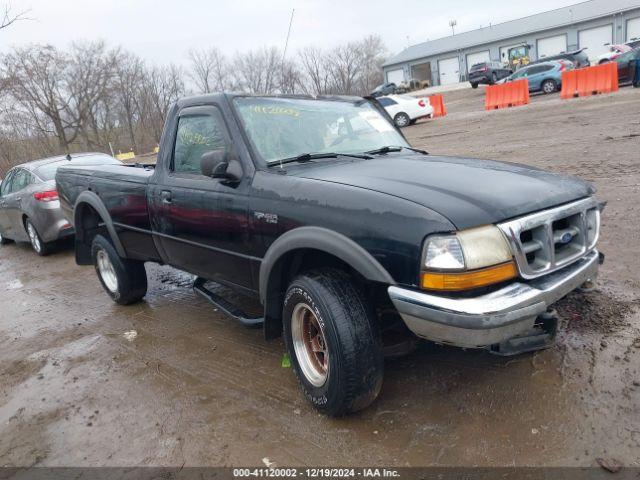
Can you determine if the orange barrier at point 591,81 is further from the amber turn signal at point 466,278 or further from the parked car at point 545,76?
the amber turn signal at point 466,278

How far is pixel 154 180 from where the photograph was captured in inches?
162

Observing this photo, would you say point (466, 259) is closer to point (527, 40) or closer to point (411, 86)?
point (411, 86)

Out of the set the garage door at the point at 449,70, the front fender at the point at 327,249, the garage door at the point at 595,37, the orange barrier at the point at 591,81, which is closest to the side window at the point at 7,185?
the front fender at the point at 327,249

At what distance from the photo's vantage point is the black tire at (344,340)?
2.58 m

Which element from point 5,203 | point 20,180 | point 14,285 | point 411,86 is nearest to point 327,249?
point 14,285

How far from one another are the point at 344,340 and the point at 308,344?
0.56 metres

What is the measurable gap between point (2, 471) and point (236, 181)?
2.20 m

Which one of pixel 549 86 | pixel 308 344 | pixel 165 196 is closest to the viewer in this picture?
pixel 308 344

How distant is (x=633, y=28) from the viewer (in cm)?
4378

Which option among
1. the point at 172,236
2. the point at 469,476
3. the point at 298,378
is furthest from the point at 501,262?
the point at 172,236

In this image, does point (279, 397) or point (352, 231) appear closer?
point (352, 231)

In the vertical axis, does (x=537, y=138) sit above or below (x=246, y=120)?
below

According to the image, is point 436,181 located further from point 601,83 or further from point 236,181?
point 601,83

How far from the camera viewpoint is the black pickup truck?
90.4 inches
